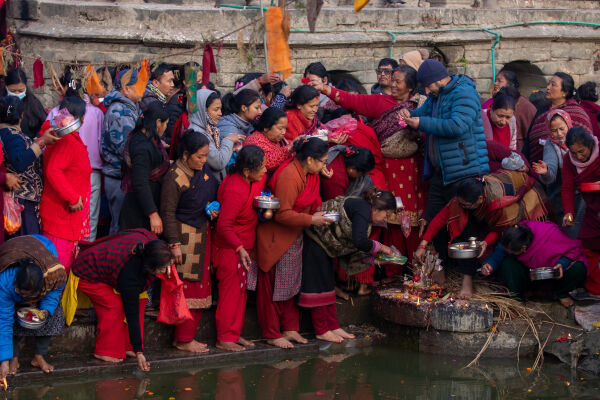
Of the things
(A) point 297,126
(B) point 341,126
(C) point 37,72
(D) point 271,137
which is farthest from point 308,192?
(C) point 37,72

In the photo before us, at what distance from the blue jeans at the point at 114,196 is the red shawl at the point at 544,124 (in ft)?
13.1

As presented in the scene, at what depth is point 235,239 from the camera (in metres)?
6.66

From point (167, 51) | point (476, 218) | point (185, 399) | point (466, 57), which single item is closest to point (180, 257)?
point (185, 399)

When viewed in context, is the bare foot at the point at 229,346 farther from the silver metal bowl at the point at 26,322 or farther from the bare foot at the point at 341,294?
the silver metal bowl at the point at 26,322

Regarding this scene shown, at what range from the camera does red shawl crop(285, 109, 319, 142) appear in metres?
7.42

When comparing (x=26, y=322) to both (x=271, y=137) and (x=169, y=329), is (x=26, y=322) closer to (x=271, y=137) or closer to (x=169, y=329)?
(x=169, y=329)

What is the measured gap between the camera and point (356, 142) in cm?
750

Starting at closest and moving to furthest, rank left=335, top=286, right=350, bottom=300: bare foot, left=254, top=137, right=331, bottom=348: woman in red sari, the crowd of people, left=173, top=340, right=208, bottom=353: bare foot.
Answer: the crowd of people, left=173, top=340, right=208, bottom=353: bare foot, left=254, top=137, right=331, bottom=348: woman in red sari, left=335, top=286, right=350, bottom=300: bare foot

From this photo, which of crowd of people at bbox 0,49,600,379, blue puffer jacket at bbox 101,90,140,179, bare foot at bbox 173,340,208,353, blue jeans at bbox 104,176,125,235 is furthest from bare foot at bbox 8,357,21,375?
blue puffer jacket at bbox 101,90,140,179

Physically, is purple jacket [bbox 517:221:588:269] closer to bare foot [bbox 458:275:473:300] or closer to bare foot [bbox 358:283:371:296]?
bare foot [bbox 458:275:473:300]

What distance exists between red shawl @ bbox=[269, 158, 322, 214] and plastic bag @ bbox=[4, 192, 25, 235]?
2.03 metres

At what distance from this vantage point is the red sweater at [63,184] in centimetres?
635

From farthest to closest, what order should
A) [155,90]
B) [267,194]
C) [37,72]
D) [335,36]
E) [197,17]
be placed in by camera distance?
1. [335,36]
2. [197,17]
3. [37,72]
4. [155,90]
5. [267,194]

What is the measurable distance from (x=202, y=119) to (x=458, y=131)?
7.07 feet
